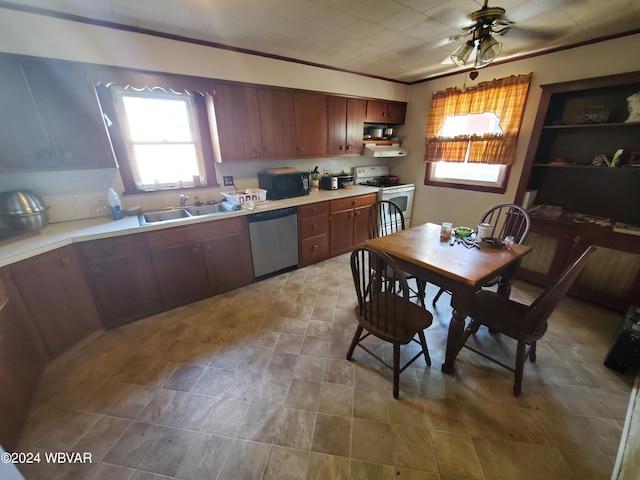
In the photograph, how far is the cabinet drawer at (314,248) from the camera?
322 centimetres

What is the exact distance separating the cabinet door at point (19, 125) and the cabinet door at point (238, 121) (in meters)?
1.32

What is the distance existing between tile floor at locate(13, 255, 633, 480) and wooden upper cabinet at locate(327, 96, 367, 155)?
252cm

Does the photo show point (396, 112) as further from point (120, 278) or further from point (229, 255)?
point (120, 278)

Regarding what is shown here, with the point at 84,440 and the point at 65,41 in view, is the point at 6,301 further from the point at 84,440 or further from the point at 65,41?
the point at 65,41

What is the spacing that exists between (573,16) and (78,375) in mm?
4625

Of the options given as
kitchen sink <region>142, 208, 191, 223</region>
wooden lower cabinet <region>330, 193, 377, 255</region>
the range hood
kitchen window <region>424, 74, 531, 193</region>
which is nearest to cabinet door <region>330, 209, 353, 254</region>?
wooden lower cabinet <region>330, 193, 377, 255</region>

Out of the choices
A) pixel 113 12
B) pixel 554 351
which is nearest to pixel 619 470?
pixel 554 351

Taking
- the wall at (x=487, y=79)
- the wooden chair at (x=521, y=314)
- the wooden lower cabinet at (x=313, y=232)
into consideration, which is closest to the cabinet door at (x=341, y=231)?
the wooden lower cabinet at (x=313, y=232)

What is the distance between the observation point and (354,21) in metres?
1.99

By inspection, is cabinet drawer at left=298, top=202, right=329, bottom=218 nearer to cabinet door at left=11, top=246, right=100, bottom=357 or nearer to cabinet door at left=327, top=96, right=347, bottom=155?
cabinet door at left=327, top=96, right=347, bottom=155

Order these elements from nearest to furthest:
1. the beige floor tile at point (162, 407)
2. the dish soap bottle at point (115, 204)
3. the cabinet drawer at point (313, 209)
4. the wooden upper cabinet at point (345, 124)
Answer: the beige floor tile at point (162, 407) → the dish soap bottle at point (115, 204) → the cabinet drawer at point (313, 209) → the wooden upper cabinet at point (345, 124)

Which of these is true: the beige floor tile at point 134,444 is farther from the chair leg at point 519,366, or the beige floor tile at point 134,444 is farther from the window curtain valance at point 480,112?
the window curtain valance at point 480,112

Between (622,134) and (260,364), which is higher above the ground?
(622,134)

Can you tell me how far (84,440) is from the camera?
1366 millimetres
